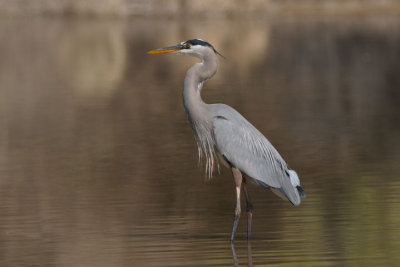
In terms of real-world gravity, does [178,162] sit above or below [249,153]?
below

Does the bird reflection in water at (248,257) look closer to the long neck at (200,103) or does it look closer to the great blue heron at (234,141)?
the great blue heron at (234,141)

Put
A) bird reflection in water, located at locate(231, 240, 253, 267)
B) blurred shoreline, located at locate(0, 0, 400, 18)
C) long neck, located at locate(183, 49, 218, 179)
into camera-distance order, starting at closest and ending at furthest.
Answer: bird reflection in water, located at locate(231, 240, 253, 267) < long neck, located at locate(183, 49, 218, 179) < blurred shoreline, located at locate(0, 0, 400, 18)

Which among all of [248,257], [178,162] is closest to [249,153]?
[248,257]

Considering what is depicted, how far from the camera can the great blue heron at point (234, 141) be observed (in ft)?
22.0

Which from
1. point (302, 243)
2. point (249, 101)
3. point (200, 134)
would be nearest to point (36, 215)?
point (200, 134)

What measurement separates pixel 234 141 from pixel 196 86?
0.46m

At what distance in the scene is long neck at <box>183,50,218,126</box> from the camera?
691 centimetres

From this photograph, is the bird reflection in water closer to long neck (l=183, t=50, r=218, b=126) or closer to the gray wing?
the gray wing

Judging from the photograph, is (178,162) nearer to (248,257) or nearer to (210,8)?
(248,257)

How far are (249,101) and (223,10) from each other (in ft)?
82.3

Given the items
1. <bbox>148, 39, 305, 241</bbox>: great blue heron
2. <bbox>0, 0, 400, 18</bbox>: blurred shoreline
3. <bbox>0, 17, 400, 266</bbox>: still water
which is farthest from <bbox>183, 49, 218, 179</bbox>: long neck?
<bbox>0, 0, 400, 18</bbox>: blurred shoreline

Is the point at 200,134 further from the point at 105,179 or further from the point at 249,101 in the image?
the point at 249,101

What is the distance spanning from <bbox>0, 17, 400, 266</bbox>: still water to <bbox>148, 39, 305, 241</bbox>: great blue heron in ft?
1.16

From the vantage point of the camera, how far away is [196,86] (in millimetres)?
6973
